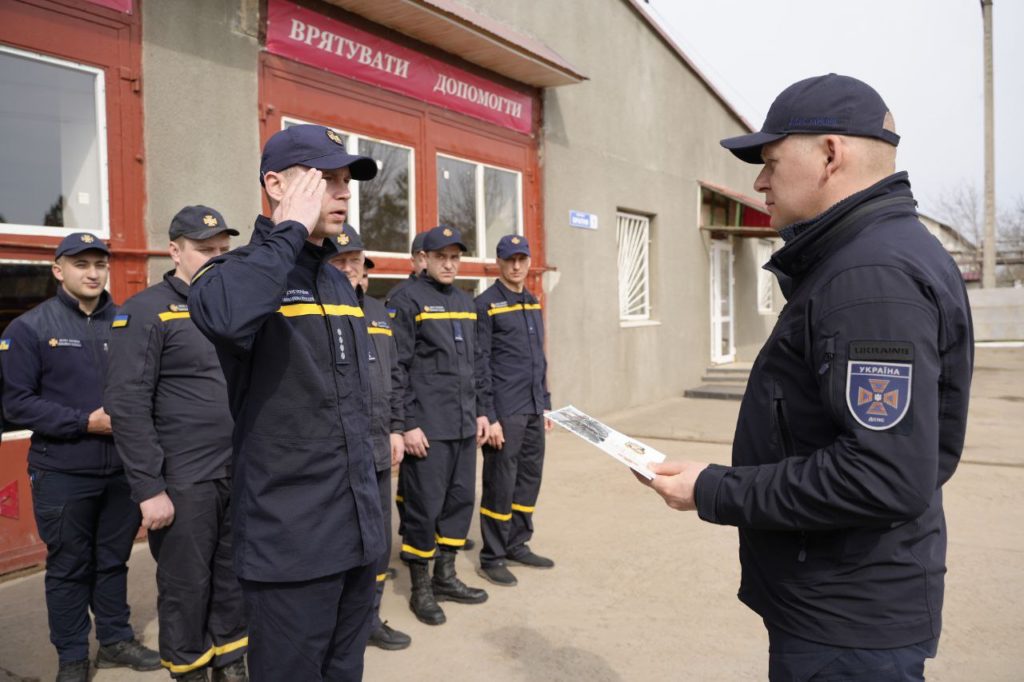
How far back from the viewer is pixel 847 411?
1406 mm

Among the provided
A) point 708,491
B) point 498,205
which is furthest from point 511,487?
point 498,205

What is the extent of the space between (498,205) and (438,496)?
510cm

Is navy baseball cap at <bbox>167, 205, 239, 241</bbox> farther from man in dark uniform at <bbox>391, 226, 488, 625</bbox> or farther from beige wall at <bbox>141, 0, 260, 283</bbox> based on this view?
beige wall at <bbox>141, 0, 260, 283</bbox>

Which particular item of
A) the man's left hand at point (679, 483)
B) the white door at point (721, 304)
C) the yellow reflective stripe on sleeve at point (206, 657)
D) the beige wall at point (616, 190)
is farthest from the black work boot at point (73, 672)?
the white door at point (721, 304)

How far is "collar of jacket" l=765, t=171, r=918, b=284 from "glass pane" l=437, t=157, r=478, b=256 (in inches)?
250

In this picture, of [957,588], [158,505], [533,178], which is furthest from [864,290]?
[533,178]

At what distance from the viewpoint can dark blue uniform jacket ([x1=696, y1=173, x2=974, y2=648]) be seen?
1382 millimetres

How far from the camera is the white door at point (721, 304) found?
14.9 m

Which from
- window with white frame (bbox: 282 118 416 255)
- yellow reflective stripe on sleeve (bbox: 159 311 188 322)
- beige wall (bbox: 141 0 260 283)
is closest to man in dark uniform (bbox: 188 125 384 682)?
yellow reflective stripe on sleeve (bbox: 159 311 188 322)

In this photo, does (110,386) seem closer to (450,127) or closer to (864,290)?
(864,290)

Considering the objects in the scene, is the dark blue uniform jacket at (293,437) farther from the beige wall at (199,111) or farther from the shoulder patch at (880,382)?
the beige wall at (199,111)

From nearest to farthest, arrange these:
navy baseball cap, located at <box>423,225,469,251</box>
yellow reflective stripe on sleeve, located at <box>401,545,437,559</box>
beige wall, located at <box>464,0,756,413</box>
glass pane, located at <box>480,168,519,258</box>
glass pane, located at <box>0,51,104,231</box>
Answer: yellow reflective stripe on sleeve, located at <box>401,545,437,559</box> < navy baseball cap, located at <box>423,225,469,251</box> < glass pane, located at <box>0,51,104,231</box> < glass pane, located at <box>480,168,519,258</box> < beige wall, located at <box>464,0,756,413</box>

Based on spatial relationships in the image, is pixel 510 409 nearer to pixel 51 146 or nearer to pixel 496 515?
pixel 496 515

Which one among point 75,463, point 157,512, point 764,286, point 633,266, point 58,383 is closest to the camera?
point 157,512
